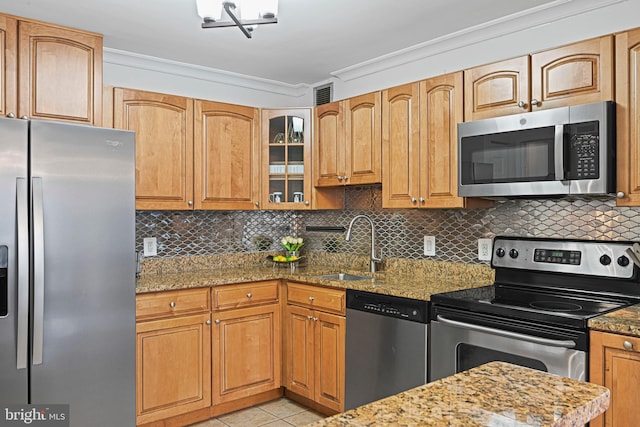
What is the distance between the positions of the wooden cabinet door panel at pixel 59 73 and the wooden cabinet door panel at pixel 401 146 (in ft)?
5.87

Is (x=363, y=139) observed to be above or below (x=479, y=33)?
below

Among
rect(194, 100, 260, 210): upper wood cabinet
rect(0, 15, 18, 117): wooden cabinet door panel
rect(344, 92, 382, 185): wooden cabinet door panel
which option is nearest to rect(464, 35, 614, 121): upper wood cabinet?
rect(344, 92, 382, 185): wooden cabinet door panel

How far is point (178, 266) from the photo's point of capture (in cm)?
371

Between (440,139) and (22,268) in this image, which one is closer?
(22,268)

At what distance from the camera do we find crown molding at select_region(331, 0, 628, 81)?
266cm

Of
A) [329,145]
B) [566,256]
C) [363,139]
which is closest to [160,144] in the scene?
[329,145]

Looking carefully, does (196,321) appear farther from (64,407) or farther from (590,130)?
(590,130)

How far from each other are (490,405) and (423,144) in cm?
229

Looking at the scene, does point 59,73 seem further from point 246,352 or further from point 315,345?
point 315,345

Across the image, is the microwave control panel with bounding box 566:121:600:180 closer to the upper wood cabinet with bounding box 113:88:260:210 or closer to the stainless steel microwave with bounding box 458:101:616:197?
the stainless steel microwave with bounding box 458:101:616:197

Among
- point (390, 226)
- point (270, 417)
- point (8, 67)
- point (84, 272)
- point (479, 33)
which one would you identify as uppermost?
point (479, 33)

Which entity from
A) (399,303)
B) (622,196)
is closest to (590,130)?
(622,196)

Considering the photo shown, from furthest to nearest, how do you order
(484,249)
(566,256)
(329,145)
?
(329,145) < (484,249) < (566,256)

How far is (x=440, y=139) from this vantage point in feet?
9.75
